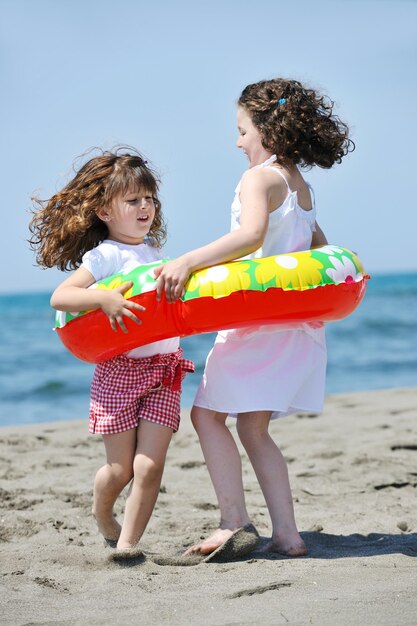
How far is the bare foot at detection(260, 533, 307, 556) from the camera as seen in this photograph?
3627 millimetres

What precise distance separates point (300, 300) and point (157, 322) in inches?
22.1

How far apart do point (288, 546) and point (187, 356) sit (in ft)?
41.6

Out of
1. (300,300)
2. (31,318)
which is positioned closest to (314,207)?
(300,300)

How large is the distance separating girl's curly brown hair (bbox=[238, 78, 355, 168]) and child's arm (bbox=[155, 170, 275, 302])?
0.99ft

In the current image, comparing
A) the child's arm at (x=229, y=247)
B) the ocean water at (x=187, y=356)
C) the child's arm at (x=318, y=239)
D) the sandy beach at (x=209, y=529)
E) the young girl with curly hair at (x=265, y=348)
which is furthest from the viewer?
the ocean water at (x=187, y=356)

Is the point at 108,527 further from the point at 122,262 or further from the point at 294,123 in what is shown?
the point at 294,123

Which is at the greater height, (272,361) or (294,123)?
(294,123)

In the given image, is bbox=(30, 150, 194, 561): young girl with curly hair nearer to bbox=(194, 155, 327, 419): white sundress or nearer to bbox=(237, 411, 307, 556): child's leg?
bbox=(194, 155, 327, 419): white sundress

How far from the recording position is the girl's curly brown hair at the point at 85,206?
3.84m

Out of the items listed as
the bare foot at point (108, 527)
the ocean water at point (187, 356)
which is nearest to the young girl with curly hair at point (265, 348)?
the bare foot at point (108, 527)

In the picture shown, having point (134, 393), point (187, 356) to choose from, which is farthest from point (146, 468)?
point (187, 356)

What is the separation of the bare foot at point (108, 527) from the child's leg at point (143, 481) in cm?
20

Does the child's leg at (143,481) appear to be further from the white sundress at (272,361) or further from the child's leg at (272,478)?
the child's leg at (272,478)

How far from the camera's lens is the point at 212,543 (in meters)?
3.63
